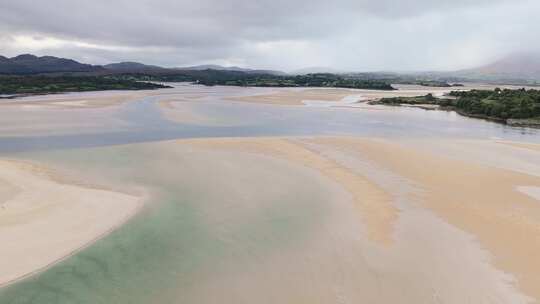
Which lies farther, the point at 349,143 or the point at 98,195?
the point at 349,143

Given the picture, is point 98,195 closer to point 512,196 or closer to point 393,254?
point 393,254

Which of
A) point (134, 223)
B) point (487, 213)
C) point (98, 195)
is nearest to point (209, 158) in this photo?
point (98, 195)

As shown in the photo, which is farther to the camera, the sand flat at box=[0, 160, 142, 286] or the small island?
the small island

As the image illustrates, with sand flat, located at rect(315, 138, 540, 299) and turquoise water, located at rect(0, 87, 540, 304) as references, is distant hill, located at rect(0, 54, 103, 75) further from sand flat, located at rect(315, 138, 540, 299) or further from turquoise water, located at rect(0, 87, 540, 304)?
sand flat, located at rect(315, 138, 540, 299)

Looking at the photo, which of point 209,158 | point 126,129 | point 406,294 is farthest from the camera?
point 126,129

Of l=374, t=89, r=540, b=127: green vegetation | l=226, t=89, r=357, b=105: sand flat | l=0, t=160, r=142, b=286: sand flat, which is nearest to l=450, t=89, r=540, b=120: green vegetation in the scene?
l=374, t=89, r=540, b=127: green vegetation

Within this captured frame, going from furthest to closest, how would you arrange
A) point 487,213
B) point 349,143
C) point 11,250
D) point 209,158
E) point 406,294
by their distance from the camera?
point 349,143
point 209,158
point 487,213
point 11,250
point 406,294

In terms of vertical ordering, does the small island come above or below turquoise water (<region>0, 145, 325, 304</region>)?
above

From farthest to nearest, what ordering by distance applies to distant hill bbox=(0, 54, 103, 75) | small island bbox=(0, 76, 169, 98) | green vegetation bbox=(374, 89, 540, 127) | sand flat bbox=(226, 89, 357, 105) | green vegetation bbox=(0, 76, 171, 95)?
distant hill bbox=(0, 54, 103, 75) → green vegetation bbox=(0, 76, 171, 95) → small island bbox=(0, 76, 169, 98) → sand flat bbox=(226, 89, 357, 105) → green vegetation bbox=(374, 89, 540, 127)
